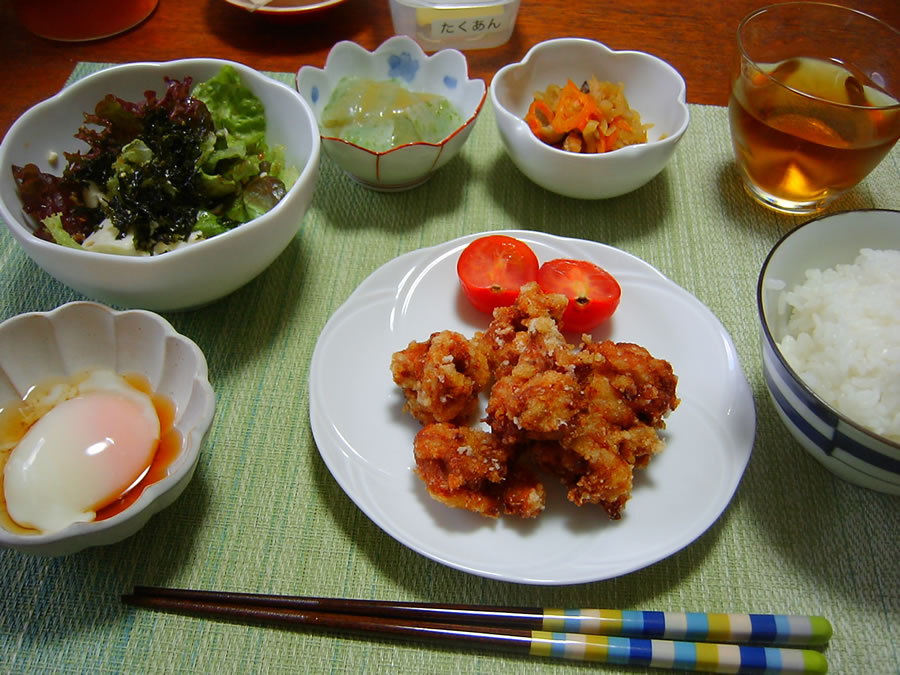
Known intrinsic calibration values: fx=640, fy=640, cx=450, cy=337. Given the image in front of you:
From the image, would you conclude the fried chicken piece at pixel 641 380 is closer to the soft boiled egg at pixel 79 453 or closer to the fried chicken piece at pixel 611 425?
the fried chicken piece at pixel 611 425

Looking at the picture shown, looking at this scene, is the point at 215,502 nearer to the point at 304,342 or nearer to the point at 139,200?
the point at 304,342

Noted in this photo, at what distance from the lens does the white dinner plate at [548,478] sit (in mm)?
1500

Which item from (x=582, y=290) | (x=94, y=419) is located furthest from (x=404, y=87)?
(x=94, y=419)

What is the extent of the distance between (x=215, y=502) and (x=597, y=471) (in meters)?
0.99

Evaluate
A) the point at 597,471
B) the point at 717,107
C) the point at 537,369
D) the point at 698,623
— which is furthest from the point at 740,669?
the point at 717,107

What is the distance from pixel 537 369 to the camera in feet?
→ 5.29

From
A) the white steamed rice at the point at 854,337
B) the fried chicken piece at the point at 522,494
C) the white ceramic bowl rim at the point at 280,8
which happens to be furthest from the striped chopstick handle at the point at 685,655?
the white ceramic bowl rim at the point at 280,8

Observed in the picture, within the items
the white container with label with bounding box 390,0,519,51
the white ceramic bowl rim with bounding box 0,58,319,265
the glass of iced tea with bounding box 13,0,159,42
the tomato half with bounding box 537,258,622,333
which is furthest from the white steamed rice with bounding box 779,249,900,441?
the glass of iced tea with bounding box 13,0,159,42

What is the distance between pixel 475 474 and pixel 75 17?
116 inches

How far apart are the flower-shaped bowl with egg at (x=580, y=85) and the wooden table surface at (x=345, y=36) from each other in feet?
1.37

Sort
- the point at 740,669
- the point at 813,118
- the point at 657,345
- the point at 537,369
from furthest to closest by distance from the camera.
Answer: the point at 813,118
the point at 657,345
the point at 537,369
the point at 740,669

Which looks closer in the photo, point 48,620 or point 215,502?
point 48,620

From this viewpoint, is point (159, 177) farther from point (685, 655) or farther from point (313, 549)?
point (685, 655)

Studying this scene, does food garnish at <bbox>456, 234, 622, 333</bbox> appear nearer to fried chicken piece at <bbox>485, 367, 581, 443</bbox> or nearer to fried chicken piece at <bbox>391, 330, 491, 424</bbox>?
fried chicken piece at <bbox>391, 330, 491, 424</bbox>
